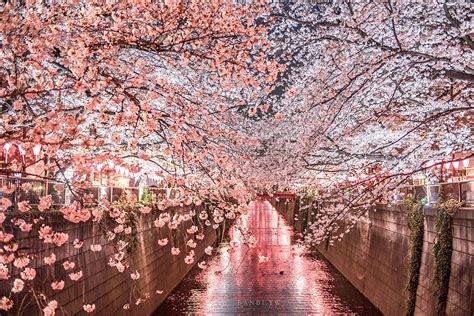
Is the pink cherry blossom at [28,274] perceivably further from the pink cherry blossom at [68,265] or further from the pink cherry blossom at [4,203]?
the pink cherry blossom at [68,265]

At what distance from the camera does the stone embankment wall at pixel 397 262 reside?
36.9ft

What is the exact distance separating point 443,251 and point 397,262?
15.4ft

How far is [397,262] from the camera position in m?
16.9

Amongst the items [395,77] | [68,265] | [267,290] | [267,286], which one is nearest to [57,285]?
[68,265]

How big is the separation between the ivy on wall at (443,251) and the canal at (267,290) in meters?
4.07

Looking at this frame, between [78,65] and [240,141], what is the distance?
218 inches

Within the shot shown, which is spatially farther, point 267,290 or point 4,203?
point 267,290

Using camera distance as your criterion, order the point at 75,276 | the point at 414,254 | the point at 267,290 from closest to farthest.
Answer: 1. the point at 75,276
2. the point at 414,254
3. the point at 267,290

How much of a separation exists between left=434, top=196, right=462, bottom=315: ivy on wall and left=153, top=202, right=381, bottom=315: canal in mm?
4073

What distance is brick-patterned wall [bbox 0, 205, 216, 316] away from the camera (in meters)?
9.79

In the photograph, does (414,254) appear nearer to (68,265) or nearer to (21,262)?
(68,265)

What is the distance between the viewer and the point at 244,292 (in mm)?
22172

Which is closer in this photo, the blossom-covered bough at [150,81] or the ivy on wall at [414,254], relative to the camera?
the blossom-covered bough at [150,81]

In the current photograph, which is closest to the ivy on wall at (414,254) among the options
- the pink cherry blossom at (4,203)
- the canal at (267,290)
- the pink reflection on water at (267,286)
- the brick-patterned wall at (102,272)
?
the canal at (267,290)
